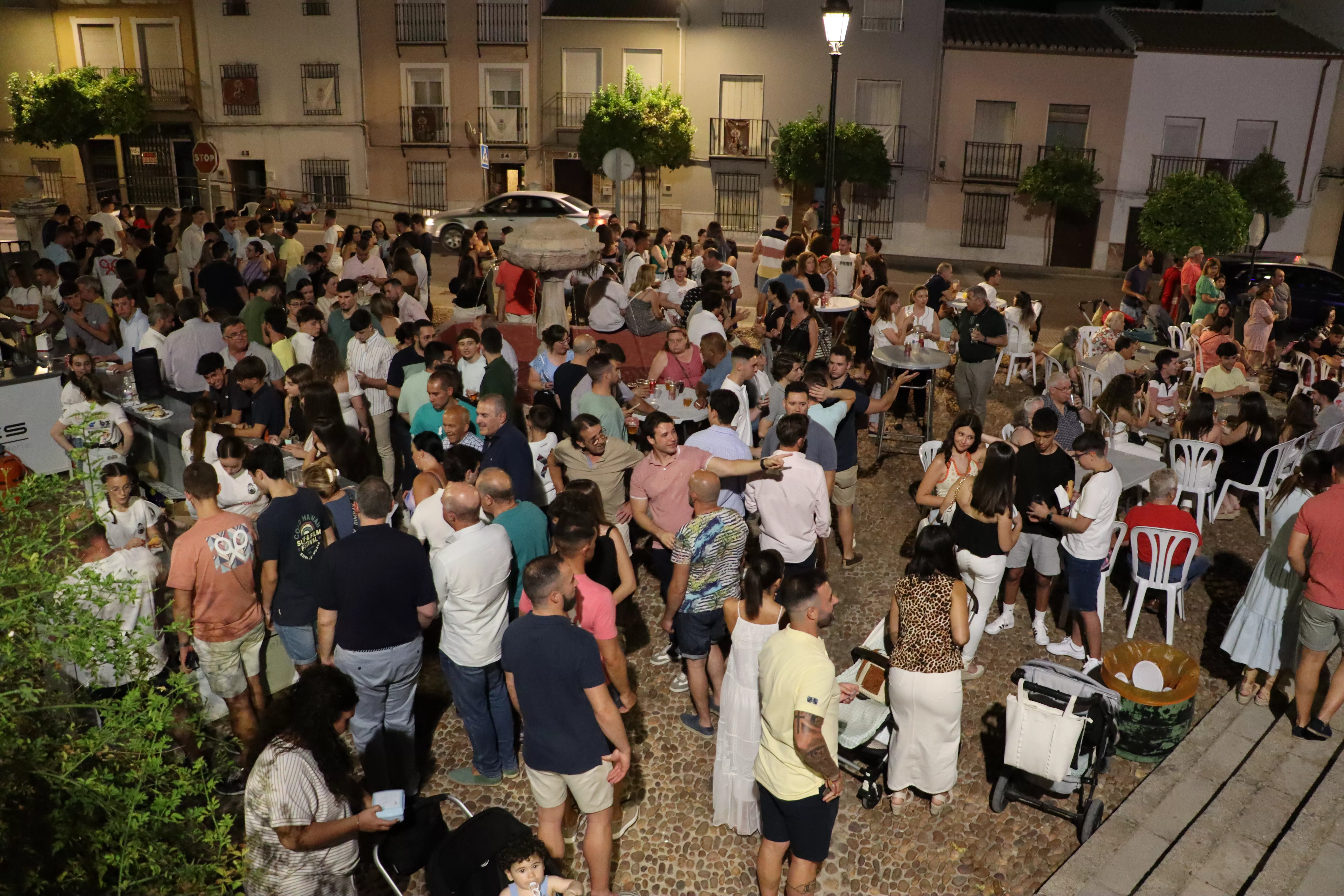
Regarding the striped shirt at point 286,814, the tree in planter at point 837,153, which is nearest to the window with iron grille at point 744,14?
the tree in planter at point 837,153

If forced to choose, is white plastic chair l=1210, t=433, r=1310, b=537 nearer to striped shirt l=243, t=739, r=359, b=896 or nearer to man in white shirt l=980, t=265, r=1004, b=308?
man in white shirt l=980, t=265, r=1004, b=308

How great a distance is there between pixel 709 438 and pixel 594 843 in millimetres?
2645

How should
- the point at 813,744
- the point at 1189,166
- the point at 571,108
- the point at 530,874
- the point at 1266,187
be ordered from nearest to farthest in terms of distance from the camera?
the point at 530,874
the point at 813,744
the point at 1266,187
the point at 1189,166
the point at 571,108

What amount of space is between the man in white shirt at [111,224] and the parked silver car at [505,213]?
24.8ft

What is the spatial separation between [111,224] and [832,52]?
11154 millimetres

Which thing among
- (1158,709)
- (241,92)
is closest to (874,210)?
(241,92)

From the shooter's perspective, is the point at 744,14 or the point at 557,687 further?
the point at 744,14

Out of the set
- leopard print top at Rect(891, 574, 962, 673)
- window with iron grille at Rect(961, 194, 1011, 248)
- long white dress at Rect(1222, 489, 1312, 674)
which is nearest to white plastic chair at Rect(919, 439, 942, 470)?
long white dress at Rect(1222, 489, 1312, 674)

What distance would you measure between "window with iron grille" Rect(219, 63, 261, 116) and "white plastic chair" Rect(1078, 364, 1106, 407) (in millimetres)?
27071

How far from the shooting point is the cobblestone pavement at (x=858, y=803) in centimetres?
519

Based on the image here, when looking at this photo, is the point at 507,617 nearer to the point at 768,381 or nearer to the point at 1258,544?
the point at 768,381

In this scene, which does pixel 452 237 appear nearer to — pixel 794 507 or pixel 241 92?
pixel 241 92

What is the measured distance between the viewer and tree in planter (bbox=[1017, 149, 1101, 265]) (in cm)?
2636

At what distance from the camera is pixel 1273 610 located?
6438 mm
